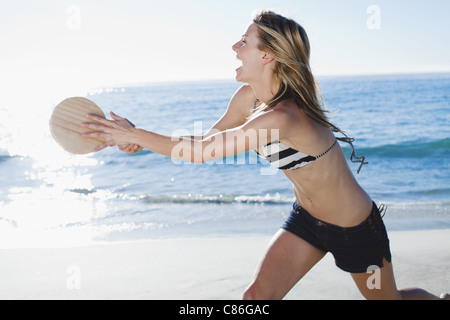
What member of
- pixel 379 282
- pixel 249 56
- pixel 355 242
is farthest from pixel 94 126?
pixel 379 282

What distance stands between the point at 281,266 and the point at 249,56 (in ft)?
3.74

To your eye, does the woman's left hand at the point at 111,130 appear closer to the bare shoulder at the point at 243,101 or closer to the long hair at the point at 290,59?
the long hair at the point at 290,59

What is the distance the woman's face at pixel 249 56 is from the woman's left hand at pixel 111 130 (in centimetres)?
70

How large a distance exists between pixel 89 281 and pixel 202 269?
1.04m

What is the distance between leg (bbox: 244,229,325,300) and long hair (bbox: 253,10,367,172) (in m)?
0.67

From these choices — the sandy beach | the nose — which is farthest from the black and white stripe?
the sandy beach

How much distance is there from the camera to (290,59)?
2541 millimetres

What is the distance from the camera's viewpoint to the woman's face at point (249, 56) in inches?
103

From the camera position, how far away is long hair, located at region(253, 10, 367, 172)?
2535 mm

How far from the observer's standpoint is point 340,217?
2.64 meters

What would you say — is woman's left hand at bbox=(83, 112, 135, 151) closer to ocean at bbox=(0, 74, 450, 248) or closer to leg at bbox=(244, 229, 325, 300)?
leg at bbox=(244, 229, 325, 300)

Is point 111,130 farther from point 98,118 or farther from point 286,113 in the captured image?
point 286,113
